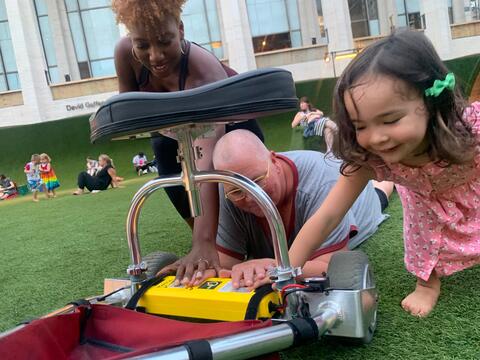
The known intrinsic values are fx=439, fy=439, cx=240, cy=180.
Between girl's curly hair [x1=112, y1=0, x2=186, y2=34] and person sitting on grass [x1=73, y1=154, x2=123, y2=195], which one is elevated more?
girl's curly hair [x1=112, y1=0, x2=186, y2=34]

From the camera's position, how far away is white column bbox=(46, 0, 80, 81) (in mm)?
12523

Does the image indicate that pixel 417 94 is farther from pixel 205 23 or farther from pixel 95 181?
pixel 205 23

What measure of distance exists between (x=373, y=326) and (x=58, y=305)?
1007mm

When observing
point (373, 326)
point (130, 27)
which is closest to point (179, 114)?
point (130, 27)

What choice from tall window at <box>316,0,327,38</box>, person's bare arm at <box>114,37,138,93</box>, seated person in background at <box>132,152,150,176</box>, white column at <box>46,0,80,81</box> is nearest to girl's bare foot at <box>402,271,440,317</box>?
person's bare arm at <box>114,37,138,93</box>

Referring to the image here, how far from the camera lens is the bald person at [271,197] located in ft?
3.69

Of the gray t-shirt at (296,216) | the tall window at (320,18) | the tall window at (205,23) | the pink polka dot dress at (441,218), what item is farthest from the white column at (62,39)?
the pink polka dot dress at (441,218)

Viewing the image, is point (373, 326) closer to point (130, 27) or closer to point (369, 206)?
point (130, 27)

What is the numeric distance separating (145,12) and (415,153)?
2.18 feet

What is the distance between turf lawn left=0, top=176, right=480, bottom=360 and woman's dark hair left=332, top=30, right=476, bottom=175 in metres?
0.35

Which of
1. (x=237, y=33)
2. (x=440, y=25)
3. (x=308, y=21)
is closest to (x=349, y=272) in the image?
(x=237, y=33)

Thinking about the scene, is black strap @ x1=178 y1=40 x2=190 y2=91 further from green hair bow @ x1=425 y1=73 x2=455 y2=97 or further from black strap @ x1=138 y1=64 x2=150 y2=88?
green hair bow @ x1=425 y1=73 x2=455 y2=97

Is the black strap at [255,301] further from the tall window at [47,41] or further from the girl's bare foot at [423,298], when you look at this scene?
the tall window at [47,41]

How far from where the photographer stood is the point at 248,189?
2.62 ft
